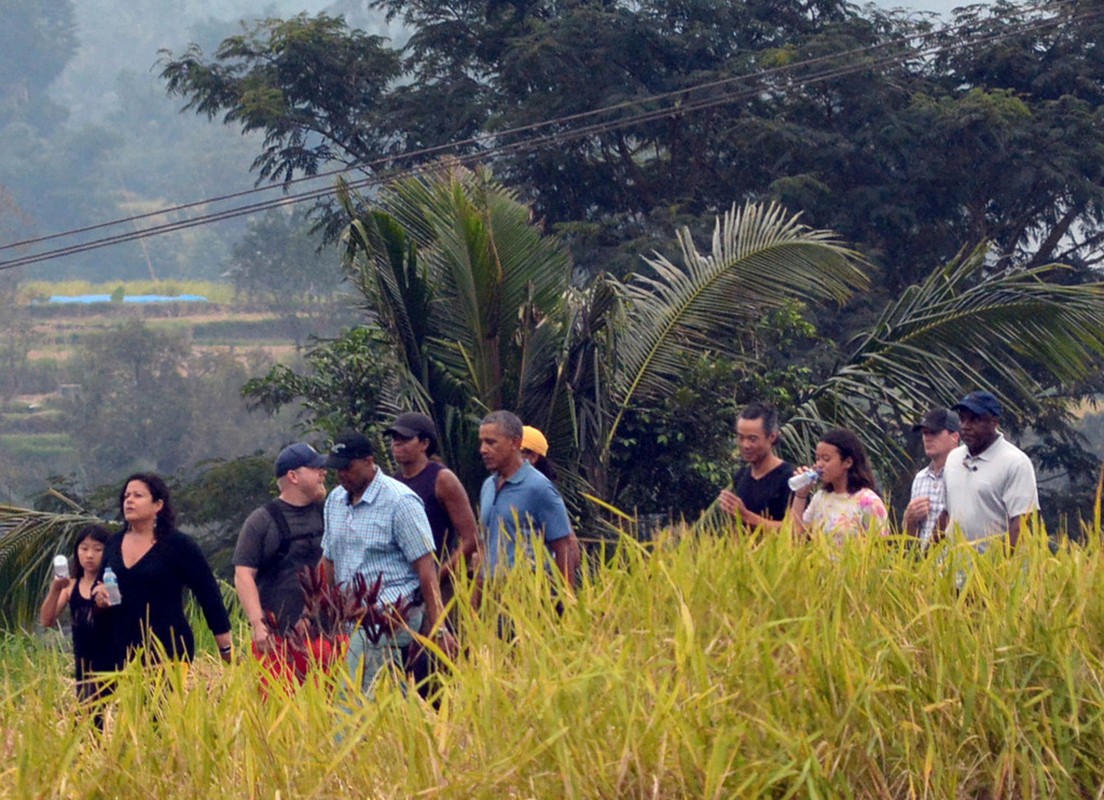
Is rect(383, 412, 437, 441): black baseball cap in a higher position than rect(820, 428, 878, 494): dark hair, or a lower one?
higher

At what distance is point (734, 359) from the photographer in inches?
388

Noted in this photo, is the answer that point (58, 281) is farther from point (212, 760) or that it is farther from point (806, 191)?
point (212, 760)

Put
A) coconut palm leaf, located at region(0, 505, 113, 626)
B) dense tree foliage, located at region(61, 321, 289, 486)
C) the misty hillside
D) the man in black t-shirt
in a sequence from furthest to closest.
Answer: the misty hillside, dense tree foliage, located at region(61, 321, 289, 486), coconut palm leaf, located at region(0, 505, 113, 626), the man in black t-shirt

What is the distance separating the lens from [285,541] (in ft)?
18.0

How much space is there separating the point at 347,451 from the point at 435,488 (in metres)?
0.51

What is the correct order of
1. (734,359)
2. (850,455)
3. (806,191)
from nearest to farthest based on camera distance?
(850,455), (734,359), (806,191)

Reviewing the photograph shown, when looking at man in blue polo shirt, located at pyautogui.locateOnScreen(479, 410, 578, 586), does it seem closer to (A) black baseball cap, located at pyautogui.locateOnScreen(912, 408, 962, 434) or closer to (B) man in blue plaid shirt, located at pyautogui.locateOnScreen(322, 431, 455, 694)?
(B) man in blue plaid shirt, located at pyautogui.locateOnScreen(322, 431, 455, 694)

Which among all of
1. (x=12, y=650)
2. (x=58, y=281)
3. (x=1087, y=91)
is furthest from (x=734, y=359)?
(x=58, y=281)

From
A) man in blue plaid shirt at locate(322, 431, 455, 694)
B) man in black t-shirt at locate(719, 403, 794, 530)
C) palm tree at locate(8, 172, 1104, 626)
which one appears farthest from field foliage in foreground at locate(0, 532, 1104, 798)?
palm tree at locate(8, 172, 1104, 626)

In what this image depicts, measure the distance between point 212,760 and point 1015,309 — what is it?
6429 mm

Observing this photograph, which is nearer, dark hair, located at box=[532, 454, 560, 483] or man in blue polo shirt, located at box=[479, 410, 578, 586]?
man in blue polo shirt, located at box=[479, 410, 578, 586]

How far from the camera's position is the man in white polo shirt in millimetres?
5320

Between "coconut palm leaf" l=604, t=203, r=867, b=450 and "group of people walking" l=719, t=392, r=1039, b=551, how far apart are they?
10.8ft

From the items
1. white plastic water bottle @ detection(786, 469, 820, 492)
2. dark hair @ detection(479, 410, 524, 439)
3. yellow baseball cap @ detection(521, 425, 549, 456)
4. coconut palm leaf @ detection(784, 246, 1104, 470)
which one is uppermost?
dark hair @ detection(479, 410, 524, 439)
